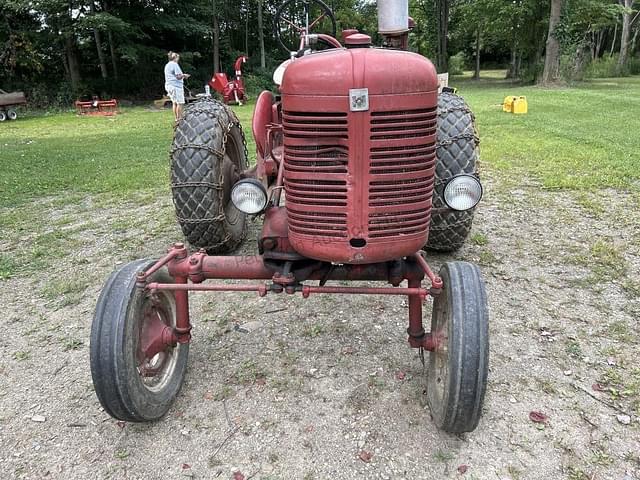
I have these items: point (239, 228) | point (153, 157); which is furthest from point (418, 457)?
point (153, 157)

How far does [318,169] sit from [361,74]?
40 cm

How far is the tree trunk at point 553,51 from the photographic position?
2166 centimetres

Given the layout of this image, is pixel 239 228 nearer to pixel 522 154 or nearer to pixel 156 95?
pixel 522 154

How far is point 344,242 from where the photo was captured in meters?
2.16

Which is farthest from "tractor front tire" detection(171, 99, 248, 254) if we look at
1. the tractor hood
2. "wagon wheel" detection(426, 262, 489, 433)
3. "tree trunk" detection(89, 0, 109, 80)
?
"tree trunk" detection(89, 0, 109, 80)

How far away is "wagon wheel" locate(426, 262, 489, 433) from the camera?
2096 mm

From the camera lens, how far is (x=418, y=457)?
2215 millimetres

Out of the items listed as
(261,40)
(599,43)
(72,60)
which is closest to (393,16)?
(72,60)

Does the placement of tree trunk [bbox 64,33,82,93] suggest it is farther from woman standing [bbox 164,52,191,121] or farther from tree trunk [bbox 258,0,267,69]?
woman standing [bbox 164,52,191,121]

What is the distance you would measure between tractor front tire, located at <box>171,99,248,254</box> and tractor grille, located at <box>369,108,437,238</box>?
1.75 m

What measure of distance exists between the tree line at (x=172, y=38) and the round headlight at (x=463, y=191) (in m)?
20.4

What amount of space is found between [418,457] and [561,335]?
53.7 inches

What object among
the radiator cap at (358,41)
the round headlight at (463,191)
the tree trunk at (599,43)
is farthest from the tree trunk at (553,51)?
the radiator cap at (358,41)

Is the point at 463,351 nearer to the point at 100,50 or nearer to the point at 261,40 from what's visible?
the point at 100,50
